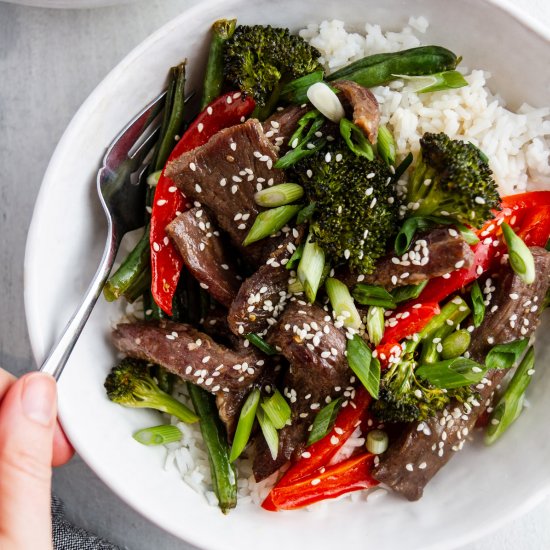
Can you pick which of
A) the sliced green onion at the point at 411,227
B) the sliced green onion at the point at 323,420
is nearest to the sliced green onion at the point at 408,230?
the sliced green onion at the point at 411,227

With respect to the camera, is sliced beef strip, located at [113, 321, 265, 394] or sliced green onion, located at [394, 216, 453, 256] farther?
sliced beef strip, located at [113, 321, 265, 394]

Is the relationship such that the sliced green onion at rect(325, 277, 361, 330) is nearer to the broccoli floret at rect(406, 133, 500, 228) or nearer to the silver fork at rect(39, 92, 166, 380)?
the broccoli floret at rect(406, 133, 500, 228)

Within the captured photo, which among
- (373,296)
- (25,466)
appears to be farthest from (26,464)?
(373,296)

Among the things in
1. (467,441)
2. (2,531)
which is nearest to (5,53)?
(2,531)

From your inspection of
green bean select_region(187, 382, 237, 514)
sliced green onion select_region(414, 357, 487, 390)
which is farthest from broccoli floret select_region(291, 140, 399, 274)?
green bean select_region(187, 382, 237, 514)

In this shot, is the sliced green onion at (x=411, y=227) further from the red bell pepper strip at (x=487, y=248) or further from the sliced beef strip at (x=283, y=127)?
the sliced beef strip at (x=283, y=127)

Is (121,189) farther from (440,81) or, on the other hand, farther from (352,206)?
(440,81)

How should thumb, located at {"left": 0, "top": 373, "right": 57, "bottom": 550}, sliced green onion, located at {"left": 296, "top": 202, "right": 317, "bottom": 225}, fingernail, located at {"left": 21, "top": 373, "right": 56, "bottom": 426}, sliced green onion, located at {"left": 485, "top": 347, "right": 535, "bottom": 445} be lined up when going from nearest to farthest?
thumb, located at {"left": 0, "top": 373, "right": 57, "bottom": 550} → fingernail, located at {"left": 21, "top": 373, "right": 56, "bottom": 426} → sliced green onion, located at {"left": 296, "top": 202, "right": 317, "bottom": 225} → sliced green onion, located at {"left": 485, "top": 347, "right": 535, "bottom": 445}
